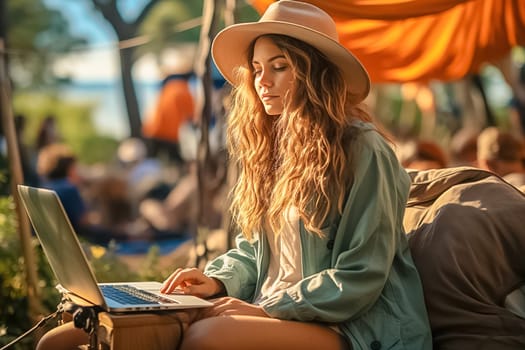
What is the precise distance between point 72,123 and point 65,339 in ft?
53.9

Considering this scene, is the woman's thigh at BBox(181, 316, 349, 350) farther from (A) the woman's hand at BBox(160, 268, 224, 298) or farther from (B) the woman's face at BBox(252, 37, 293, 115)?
(B) the woman's face at BBox(252, 37, 293, 115)

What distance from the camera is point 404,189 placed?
378 cm

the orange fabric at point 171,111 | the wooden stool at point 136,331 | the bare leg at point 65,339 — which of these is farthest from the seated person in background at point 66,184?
the wooden stool at point 136,331

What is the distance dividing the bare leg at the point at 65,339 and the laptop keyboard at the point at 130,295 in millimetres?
155

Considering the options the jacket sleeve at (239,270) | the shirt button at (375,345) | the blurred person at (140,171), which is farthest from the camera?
the blurred person at (140,171)

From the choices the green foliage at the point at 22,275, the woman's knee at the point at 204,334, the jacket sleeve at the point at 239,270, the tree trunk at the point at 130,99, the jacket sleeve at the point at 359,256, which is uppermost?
the jacket sleeve at the point at 359,256

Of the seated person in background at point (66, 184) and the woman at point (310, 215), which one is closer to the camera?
the woman at point (310, 215)

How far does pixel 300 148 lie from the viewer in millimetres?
3771

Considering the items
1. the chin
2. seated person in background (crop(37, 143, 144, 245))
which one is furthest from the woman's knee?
seated person in background (crop(37, 143, 144, 245))

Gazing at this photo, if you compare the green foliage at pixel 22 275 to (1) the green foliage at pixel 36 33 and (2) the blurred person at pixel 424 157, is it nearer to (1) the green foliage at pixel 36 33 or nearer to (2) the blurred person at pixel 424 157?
(2) the blurred person at pixel 424 157

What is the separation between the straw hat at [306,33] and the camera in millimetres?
3739

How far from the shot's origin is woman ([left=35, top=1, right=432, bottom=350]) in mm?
3551

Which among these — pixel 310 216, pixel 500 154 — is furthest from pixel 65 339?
pixel 500 154

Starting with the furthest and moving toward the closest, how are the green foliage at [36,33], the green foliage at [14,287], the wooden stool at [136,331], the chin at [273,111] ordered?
the green foliage at [36,33], the green foliage at [14,287], the chin at [273,111], the wooden stool at [136,331]
